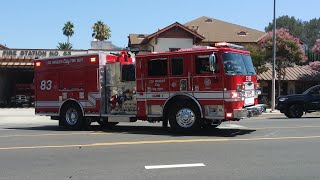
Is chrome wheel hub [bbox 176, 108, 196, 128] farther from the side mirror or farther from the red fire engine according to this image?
the side mirror

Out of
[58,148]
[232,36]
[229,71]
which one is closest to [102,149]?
[58,148]

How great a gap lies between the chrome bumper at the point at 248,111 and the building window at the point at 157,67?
2.59 meters

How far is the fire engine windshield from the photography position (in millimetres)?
13898

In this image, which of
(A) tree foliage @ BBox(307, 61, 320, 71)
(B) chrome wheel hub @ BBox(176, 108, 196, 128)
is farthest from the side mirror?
(A) tree foliage @ BBox(307, 61, 320, 71)

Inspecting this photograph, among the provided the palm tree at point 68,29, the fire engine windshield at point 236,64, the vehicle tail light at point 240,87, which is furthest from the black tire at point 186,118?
the palm tree at point 68,29

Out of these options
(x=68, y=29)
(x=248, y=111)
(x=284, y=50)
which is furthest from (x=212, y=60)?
(x=68, y=29)

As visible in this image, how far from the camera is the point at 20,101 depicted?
40.4m

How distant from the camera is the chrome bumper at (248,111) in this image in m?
13.8

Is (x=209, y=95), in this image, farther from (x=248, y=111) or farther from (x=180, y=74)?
(x=248, y=111)

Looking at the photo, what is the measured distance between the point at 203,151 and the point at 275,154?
A: 1.58 m

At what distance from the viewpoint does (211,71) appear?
1398 cm

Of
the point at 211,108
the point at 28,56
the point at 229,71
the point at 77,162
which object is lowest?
the point at 77,162

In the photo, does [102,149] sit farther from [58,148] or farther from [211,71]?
[211,71]

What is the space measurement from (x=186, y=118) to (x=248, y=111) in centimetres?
185
